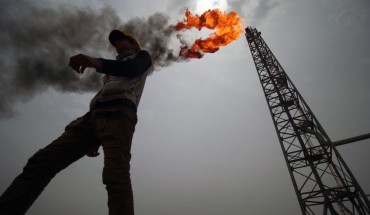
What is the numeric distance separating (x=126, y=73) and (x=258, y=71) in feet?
61.9

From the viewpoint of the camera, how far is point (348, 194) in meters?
11.8

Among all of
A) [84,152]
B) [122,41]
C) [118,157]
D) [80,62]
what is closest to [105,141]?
[118,157]

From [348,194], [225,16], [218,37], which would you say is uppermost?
[225,16]

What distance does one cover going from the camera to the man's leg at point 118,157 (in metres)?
1.30

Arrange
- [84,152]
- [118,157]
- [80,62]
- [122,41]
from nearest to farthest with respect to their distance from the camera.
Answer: [118,157], [80,62], [84,152], [122,41]

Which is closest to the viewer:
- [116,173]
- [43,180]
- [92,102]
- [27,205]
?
[116,173]

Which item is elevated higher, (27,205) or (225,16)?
(225,16)

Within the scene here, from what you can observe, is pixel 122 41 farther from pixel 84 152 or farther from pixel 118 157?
pixel 118 157

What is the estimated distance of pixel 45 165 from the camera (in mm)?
1661

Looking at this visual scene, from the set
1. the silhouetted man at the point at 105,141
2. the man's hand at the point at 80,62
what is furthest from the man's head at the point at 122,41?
the man's hand at the point at 80,62

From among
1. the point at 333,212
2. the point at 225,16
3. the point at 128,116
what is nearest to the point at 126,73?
the point at 128,116

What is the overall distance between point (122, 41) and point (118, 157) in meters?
1.44

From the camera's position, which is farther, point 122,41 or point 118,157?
point 122,41

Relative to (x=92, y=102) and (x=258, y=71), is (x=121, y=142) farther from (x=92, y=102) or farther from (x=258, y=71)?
(x=258, y=71)
